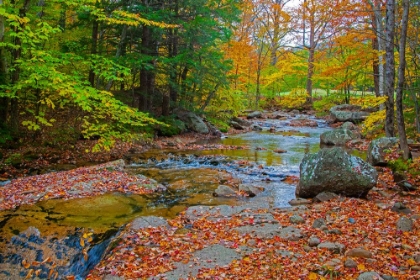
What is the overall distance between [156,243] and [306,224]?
268cm

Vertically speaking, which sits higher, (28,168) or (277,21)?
(277,21)

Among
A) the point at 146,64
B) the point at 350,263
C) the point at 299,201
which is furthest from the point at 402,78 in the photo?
the point at 146,64

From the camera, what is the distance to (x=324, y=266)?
429 cm

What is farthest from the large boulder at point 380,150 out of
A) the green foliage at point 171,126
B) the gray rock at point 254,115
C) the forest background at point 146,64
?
the gray rock at point 254,115

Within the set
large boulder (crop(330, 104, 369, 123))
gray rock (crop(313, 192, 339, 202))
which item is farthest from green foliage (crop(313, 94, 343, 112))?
gray rock (crop(313, 192, 339, 202))

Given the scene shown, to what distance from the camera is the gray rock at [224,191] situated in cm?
816

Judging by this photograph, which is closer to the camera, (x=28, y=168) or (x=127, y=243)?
(x=127, y=243)

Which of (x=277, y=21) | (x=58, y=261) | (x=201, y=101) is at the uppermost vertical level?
(x=277, y=21)

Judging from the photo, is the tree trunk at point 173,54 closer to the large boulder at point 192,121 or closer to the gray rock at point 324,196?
the large boulder at point 192,121

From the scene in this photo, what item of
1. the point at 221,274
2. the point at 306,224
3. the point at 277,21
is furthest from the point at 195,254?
the point at 277,21

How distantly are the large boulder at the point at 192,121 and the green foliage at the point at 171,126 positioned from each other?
0.71 meters

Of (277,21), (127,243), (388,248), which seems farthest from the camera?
(277,21)

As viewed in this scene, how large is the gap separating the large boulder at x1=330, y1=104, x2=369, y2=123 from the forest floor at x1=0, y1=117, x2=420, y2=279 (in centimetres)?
A: 1627

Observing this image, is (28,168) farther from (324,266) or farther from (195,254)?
(324,266)
